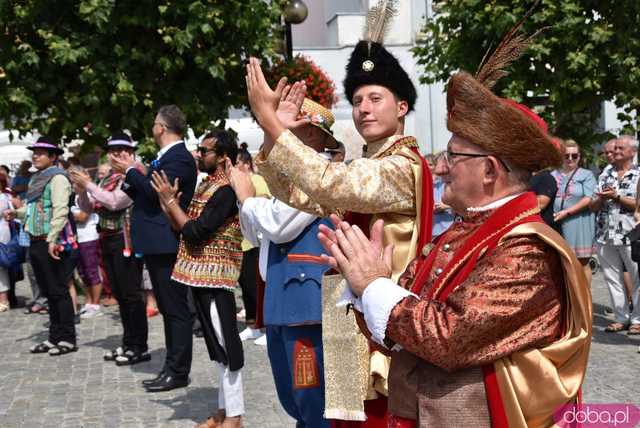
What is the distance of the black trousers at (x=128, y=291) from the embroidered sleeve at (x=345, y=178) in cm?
500

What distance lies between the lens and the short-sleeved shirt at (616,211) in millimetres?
8453

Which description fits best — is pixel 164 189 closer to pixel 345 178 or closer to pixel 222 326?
pixel 222 326

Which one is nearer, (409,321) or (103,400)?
(409,321)

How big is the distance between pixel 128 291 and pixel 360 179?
5.45 meters

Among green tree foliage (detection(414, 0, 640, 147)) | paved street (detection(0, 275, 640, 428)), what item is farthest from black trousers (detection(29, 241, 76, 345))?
green tree foliage (detection(414, 0, 640, 147))

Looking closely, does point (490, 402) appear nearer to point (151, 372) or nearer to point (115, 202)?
point (151, 372)

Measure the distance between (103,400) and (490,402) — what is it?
195 inches

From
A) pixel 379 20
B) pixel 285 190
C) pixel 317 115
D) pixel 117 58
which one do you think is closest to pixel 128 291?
pixel 117 58

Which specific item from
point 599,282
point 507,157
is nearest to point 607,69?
point 599,282

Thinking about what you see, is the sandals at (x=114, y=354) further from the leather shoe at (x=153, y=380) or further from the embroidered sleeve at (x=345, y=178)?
the embroidered sleeve at (x=345, y=178)

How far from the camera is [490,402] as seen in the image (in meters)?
2.23

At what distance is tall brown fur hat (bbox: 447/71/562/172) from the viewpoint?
230 centimetres

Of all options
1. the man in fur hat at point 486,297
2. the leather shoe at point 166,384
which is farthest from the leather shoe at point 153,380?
the man in fur hat at point 486,297

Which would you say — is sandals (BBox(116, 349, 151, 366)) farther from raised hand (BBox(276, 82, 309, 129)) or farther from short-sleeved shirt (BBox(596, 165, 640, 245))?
raised hand (BBox(276, 82, 309, 129))
